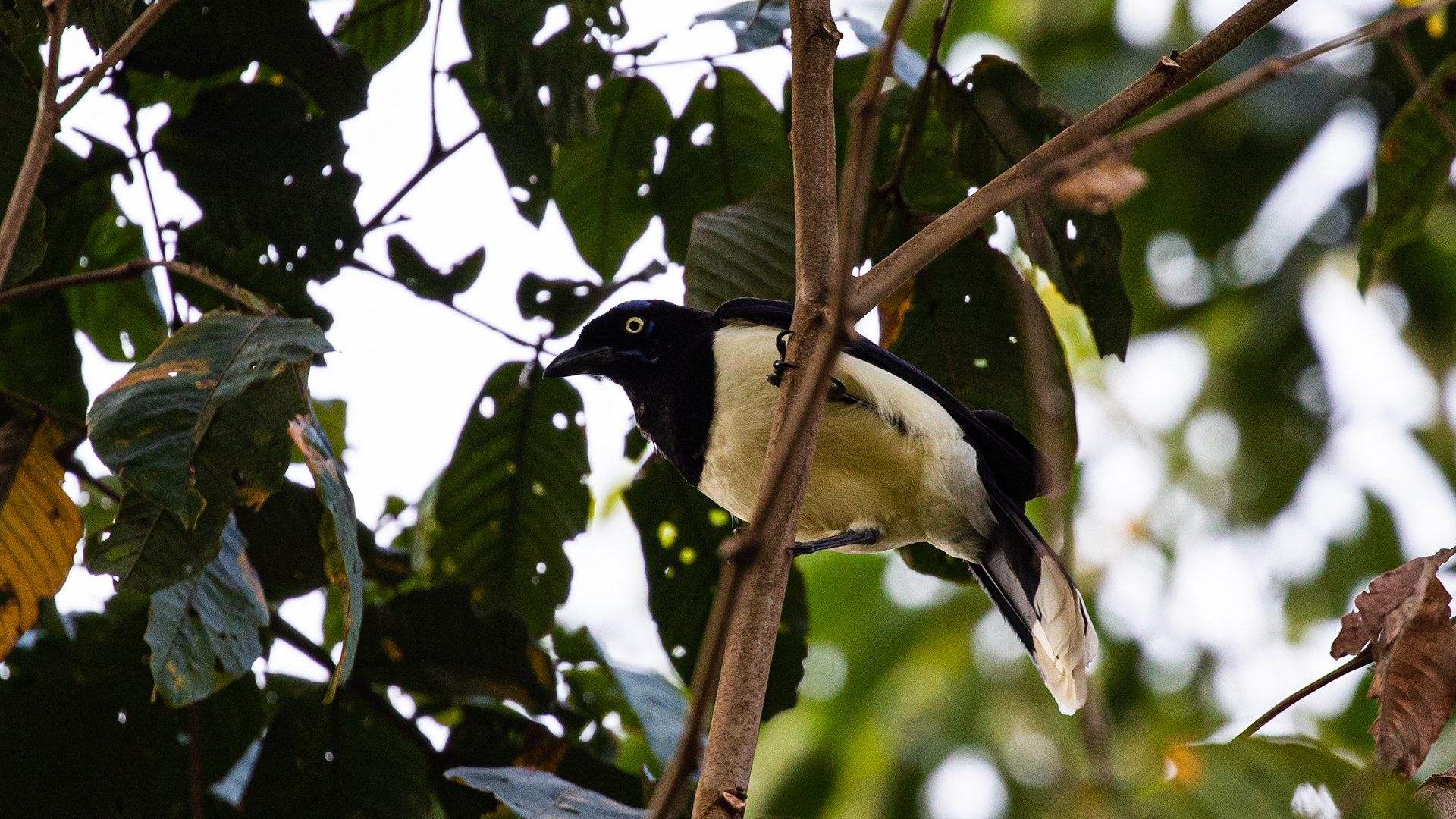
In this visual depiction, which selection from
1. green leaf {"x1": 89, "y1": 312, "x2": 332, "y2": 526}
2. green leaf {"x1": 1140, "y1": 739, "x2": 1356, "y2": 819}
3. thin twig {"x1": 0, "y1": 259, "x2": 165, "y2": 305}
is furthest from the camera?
thin twig {"x1": 0, "y1": 259, "x2": 165, "y2": 305}

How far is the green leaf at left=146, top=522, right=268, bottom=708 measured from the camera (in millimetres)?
2203

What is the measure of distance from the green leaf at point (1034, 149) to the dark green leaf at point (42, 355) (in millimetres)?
2045

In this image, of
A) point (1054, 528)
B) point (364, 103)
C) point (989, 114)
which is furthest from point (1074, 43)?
point (1054, 528)

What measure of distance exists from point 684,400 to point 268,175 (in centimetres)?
109

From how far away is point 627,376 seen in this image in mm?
3080

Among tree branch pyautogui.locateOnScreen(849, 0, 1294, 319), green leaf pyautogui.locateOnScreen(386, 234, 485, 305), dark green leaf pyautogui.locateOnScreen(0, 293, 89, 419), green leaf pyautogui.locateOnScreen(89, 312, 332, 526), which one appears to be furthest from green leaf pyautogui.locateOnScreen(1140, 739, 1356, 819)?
dark green leaf pyautogui.locateOnScreen(0, 293, 89, 419)

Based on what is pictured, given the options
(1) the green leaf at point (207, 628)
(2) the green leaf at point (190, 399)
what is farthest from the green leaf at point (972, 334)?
(1) the green leaf at point (207, 628)

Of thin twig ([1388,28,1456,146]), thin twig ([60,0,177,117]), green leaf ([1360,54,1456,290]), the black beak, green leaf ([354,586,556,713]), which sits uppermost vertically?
green leaf ([1360,54,1456,290])

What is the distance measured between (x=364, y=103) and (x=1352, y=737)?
16.4 ft

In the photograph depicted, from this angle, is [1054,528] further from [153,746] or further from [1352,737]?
Answer: [1352,737]

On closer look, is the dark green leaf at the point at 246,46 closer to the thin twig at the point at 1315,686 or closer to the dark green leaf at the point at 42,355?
the dark green leaf at the point at 42,355

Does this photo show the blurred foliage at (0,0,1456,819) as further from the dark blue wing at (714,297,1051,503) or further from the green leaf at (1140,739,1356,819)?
the green leaf at (1140,739,1356,819)

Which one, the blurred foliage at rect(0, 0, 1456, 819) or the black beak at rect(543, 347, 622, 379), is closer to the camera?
the blurred foliage at rect(0, 0, 1456, 819)

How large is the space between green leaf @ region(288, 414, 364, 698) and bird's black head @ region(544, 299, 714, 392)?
3.16ft
